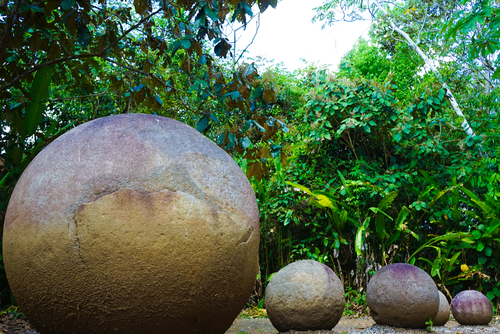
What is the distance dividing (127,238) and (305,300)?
2896 millimetres

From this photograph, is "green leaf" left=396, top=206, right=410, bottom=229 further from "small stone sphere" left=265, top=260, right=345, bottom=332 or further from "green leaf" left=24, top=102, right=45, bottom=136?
"green leaf" left=24, top=102, right=45, bottom=136

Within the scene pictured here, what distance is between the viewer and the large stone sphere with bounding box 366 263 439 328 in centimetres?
520

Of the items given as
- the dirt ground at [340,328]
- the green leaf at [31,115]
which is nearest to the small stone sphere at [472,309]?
the dirt ground at [340,328]

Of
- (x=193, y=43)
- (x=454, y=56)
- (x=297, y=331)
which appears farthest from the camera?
(x=454, y=56)

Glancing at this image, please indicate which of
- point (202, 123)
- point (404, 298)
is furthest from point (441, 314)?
point (202, 123)

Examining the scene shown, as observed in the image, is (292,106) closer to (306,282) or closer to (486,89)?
(486,89)

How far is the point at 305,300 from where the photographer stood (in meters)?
4.79

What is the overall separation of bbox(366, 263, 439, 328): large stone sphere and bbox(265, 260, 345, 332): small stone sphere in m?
0.72

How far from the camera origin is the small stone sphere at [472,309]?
5.90 meters

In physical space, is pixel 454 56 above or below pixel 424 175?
above

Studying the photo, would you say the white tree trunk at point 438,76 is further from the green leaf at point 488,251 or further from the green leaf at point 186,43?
the green leaf at point 186,43

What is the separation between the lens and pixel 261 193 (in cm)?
834

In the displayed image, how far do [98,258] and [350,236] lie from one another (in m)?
6.00

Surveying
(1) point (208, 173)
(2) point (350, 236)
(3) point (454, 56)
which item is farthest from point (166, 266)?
(3) point (454, 56)
